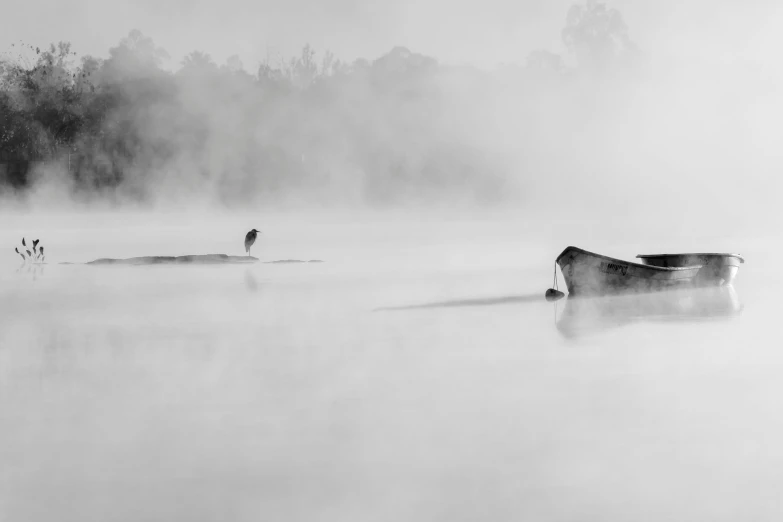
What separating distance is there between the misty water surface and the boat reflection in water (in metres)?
0.16

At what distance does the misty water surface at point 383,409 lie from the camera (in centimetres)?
585

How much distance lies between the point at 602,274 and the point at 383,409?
43.2 ft

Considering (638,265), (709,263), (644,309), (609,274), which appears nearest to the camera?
(644,309)

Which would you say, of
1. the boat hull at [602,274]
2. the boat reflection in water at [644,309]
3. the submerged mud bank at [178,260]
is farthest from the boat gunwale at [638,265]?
the submerged mud bank at [178,260]

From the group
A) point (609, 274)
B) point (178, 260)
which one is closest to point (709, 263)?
point (609, 274)

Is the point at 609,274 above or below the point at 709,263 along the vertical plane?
below

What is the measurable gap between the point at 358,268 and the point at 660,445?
26006mm

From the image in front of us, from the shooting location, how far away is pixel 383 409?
28.1 ft

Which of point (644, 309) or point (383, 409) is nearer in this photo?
point (383, 409)

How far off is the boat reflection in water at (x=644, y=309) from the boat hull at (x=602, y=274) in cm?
24

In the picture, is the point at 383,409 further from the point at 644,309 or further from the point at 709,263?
the point at 709,263

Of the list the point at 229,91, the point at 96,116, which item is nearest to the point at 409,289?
the point at 96,116

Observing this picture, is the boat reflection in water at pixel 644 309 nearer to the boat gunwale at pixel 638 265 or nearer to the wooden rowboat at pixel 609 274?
the wooden rowboat at pixel 609 274

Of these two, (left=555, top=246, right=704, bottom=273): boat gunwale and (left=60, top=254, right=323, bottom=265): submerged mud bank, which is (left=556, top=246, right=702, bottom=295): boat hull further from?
(left=60, top=254, right=323, bottom=265): submerged mud bank
